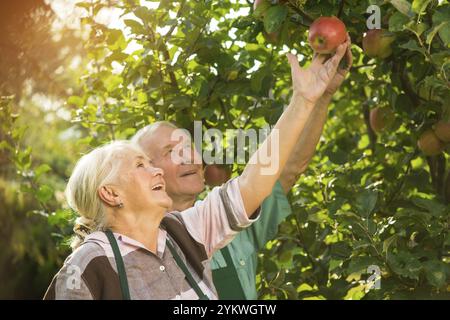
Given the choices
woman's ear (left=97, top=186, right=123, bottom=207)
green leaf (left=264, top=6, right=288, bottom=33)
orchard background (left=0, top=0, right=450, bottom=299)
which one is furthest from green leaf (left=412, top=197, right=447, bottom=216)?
woman's ear (left=97, top=186, right=123, bottom=207)

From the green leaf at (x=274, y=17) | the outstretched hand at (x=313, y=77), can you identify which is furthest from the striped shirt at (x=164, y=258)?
the green leaf at (x=274, y=17)

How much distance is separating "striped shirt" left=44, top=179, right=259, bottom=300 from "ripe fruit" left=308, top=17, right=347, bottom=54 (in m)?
0.45

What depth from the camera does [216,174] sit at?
2936mm

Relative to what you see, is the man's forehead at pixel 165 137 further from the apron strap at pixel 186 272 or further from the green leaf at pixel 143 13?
the apron strap at pixel 186 272

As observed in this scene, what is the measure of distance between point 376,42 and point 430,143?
439 mm

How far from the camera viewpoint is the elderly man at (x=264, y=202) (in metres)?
2.08

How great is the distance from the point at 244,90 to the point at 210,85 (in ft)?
0.42

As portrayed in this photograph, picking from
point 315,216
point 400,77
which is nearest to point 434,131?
point 400,77

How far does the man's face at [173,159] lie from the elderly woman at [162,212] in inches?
21.4

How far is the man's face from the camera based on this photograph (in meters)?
2.60

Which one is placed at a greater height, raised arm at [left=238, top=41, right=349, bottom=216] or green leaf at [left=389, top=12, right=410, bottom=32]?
green leaf at [left=389, top=12, right=410, bottom=32]

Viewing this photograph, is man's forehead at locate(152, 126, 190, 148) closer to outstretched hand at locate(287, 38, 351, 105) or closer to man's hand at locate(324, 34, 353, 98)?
man's hand at locate(324, 34, 353, 98)

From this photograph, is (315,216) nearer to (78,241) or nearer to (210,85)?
(210,85)

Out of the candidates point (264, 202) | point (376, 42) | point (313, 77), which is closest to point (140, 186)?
point (264, 202)
